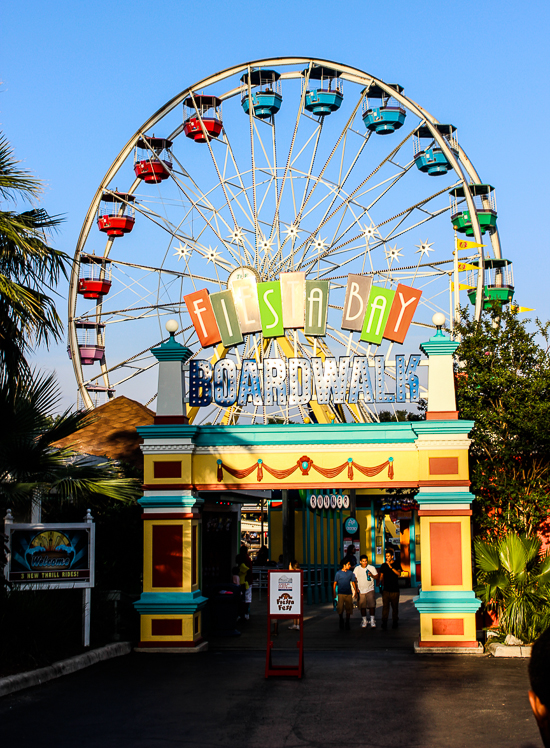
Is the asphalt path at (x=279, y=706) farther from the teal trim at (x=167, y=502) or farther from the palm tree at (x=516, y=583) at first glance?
the teal trim at (x=167, y=502)

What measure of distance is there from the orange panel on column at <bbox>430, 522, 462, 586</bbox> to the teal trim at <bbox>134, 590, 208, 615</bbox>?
427 cm

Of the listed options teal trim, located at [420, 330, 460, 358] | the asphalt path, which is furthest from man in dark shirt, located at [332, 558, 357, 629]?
teal trim, located at [420, 330, 460, 358]

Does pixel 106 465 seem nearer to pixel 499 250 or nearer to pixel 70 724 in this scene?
pixel 70 724

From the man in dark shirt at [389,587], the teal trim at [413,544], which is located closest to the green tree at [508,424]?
the man in dark shirt at [389,587]

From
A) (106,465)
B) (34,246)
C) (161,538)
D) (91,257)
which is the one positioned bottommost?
(161,538)

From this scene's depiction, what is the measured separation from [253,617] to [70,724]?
12897 millimetres

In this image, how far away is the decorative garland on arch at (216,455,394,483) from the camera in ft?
52.0

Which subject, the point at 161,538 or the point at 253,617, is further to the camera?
the point at 253,617

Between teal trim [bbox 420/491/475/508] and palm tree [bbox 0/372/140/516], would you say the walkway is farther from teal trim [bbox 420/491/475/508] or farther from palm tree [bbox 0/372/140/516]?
palm tree [bbox 0/372/140/516]

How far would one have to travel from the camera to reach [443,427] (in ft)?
50.6

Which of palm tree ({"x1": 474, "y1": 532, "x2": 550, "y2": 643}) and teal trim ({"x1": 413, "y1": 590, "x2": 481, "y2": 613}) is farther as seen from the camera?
teal trim ({"x1": 413, "y1": 590, "x2": 481, "y2": 613})

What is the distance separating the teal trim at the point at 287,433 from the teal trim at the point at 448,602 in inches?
108

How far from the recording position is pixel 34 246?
39.5ft

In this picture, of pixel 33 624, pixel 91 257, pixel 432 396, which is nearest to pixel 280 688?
pixel 33 624
